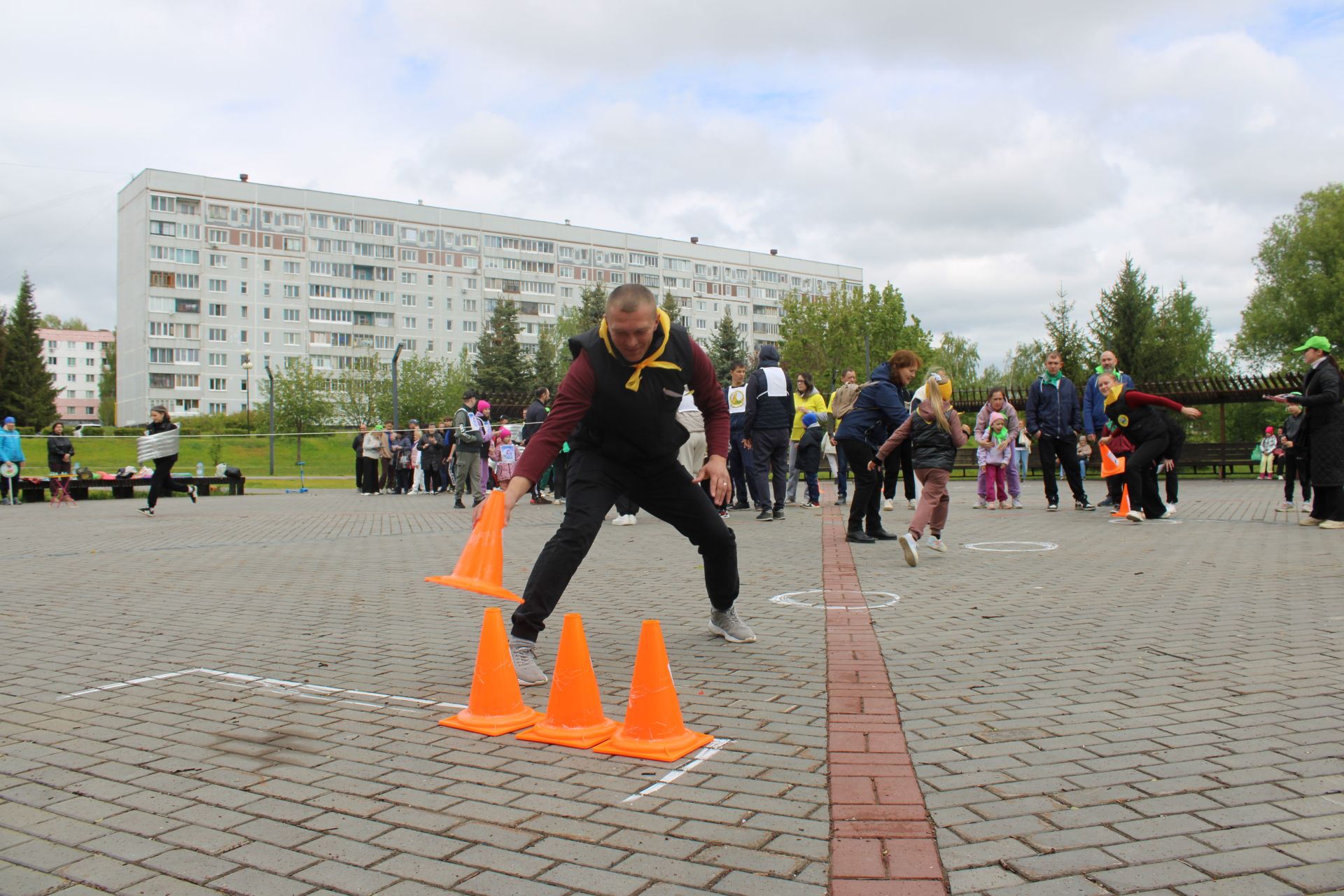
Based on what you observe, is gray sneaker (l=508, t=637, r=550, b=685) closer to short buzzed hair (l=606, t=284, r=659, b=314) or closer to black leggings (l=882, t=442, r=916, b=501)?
short buzzed hair (l=606, t=284, r=659, b=314)

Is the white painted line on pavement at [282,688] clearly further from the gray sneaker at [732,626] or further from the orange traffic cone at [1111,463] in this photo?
the orange traffic cone at [1111,463]

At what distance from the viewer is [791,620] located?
242 inches

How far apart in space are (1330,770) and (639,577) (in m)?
5.53

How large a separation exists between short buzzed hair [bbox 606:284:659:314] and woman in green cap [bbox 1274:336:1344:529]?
9.21 meters

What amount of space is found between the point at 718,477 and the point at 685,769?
6.45 ft

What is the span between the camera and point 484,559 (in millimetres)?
4211

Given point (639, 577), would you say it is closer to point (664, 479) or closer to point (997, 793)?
point (664, 479)

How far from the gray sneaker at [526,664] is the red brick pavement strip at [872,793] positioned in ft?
4.44

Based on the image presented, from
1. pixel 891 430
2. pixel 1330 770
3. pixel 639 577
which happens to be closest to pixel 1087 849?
pixel 1330 770

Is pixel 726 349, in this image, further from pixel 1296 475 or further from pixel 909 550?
pixel 909 550

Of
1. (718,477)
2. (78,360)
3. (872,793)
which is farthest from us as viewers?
(78,360)

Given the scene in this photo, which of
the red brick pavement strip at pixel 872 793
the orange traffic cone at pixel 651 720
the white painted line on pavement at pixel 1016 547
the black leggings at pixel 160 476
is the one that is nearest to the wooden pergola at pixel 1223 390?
the white painted line on pavement at pixel 1016 547

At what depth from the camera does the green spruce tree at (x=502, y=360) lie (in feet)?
234

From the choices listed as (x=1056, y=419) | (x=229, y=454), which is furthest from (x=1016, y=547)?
(x=229, y=454)
